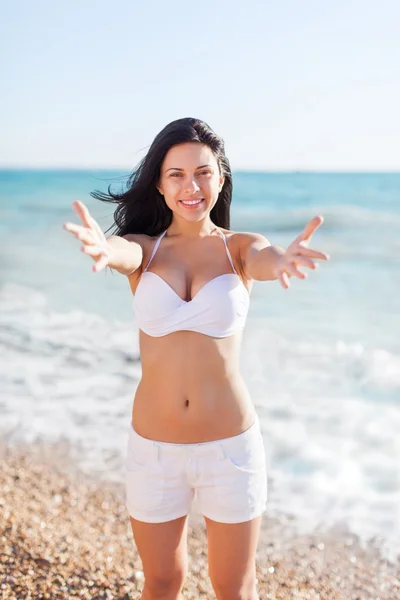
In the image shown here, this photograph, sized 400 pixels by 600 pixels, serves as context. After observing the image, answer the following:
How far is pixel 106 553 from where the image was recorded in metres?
4.13

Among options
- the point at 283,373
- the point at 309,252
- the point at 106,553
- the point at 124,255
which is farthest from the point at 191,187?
the point at 283,373

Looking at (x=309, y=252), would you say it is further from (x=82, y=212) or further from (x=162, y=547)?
(x=162, y=547)

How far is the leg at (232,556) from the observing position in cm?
279

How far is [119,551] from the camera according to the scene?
421cm

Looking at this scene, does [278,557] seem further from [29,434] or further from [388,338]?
[388,338]

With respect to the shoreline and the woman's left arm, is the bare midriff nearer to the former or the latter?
the woman's left arm

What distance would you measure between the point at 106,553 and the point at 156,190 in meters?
2.28

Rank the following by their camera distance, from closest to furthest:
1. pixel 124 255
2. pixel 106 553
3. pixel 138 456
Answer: pixel 124 255, pixel 138 456, pixel 106 553

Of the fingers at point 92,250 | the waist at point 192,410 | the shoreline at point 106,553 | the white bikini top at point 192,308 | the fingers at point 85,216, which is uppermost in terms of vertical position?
the fingers at point 85,216

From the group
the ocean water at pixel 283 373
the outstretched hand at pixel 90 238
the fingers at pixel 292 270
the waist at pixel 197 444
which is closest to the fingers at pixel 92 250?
the outstretched hand at pixel 90 238

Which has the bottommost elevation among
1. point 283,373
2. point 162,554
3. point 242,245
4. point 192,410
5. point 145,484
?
point 283,373

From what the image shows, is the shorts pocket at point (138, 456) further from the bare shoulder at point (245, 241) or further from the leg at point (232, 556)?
the bare shoulder at point (245, 241)

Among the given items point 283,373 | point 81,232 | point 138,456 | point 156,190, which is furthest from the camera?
point 283,373

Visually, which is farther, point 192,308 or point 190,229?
point 190,229
